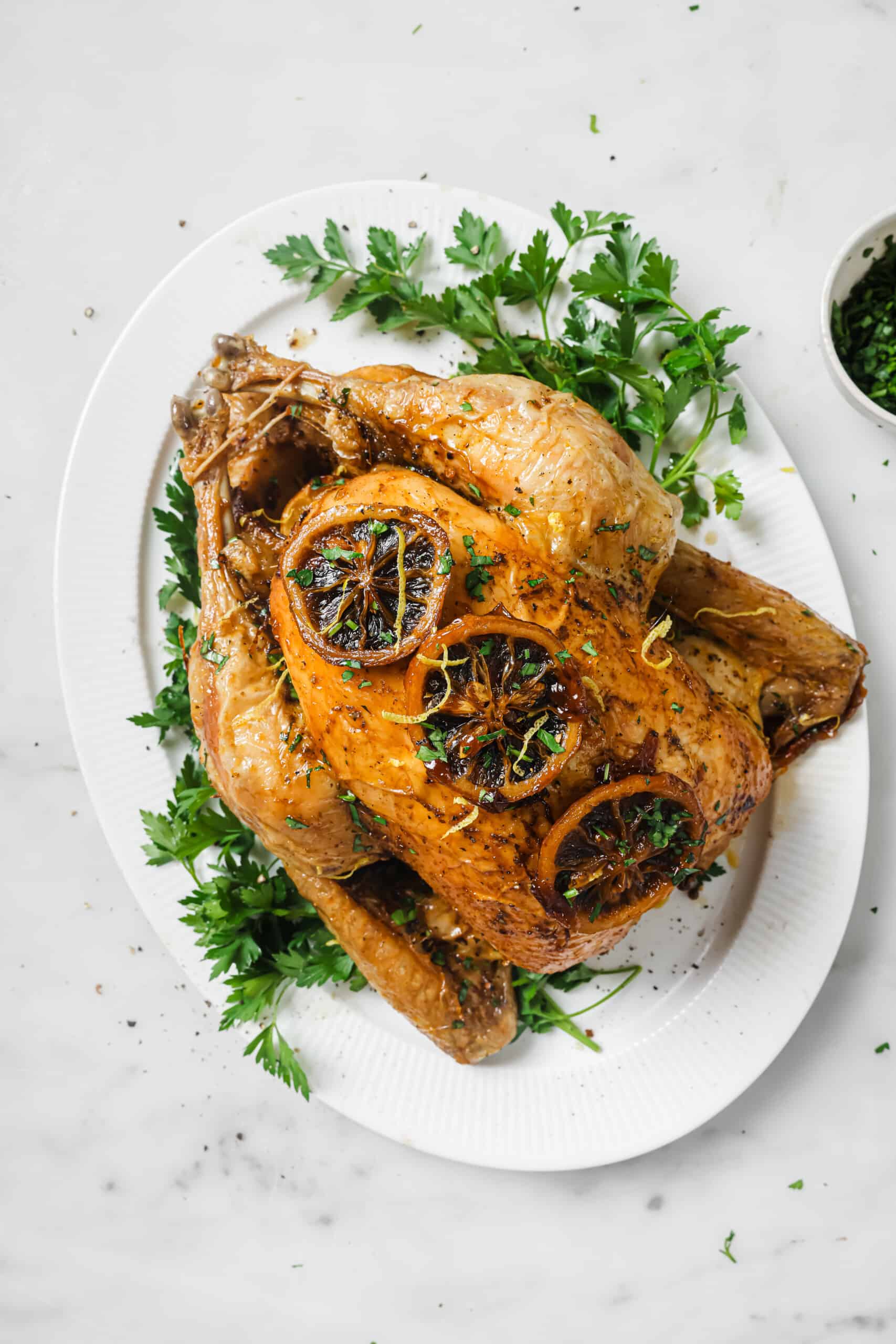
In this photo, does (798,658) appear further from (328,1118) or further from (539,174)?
(328,1118)

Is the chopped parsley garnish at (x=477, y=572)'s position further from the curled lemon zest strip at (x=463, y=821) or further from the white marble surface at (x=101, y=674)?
the white marble surface at (x=101, y=674)

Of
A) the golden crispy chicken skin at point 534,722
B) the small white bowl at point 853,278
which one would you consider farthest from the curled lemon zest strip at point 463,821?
the small white bowl at point 853,278

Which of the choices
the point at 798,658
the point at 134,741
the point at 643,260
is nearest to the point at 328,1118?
the point at 134,741

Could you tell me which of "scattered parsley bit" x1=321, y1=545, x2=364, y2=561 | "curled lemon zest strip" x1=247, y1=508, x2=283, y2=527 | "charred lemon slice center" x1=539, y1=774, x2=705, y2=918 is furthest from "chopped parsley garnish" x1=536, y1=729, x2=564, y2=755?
"curled lemon zest strip" x1=247, y1=508, x2=283, y2=527

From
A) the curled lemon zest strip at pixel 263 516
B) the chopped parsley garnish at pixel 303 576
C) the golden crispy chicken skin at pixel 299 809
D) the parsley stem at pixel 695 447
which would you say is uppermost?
the parsley stem at pixel 695 447

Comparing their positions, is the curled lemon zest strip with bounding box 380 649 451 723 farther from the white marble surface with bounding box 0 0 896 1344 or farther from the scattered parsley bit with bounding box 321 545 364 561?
the white marble surface with bounding box 0 0 896 1344

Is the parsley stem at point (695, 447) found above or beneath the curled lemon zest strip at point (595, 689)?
above

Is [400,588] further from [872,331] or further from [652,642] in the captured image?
[872,331]
